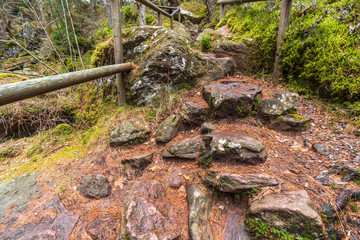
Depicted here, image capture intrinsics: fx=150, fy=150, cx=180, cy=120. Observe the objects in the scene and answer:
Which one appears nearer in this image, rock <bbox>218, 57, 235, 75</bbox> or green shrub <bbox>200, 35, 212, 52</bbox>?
rock <bbox>218, 57, 235, 75</bbox>

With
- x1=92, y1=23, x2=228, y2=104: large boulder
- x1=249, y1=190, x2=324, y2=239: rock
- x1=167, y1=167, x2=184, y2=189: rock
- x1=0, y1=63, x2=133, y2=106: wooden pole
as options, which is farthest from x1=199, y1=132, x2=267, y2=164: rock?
x1=0, y1=63, x2=133, y2=106: wooden pole

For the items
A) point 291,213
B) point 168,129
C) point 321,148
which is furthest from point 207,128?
point 321,148

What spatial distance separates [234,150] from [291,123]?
1.35 m

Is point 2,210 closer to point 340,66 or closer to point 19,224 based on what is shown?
point 19,224

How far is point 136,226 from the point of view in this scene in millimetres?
1771

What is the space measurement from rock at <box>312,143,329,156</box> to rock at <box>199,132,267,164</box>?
0.81m

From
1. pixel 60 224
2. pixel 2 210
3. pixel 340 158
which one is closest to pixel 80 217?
pixel 60 224

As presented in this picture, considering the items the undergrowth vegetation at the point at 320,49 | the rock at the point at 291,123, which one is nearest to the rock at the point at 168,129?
the rock at the point at 291,123

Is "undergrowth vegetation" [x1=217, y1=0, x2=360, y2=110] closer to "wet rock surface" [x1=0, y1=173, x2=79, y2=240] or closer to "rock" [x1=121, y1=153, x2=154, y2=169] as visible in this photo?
"rock" [x1=121, y1=153, x2=154, y2=169]

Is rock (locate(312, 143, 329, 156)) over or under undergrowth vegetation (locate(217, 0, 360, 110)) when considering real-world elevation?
under

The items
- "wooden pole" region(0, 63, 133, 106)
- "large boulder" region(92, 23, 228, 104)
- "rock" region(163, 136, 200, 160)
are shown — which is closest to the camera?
"wooden pole" region(0, 63, 133, 106)

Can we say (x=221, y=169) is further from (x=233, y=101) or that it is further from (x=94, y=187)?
(x=94, y=187)

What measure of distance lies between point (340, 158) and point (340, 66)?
1.86m

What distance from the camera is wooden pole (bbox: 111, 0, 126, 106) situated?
130 inches
